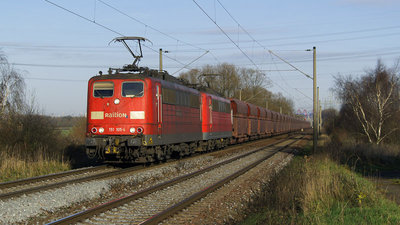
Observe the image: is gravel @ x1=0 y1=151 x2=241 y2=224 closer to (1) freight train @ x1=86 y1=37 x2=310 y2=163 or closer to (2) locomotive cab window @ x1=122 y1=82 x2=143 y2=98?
(1) freight train @ x1=86 y1=37 x2=310 y2=163

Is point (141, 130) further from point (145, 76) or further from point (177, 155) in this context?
point (177, 155)

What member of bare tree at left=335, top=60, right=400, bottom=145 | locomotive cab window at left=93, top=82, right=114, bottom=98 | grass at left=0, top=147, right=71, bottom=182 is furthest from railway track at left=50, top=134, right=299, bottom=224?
bare tree at left=335, top=60, right=400, bottom=145

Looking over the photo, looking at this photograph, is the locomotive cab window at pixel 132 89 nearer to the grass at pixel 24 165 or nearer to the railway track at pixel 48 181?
the railway track at pixel 48 181

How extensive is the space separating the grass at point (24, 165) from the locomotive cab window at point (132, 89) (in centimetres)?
387

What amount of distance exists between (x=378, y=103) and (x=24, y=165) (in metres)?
27.2

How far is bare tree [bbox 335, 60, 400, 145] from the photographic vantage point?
33.1 m

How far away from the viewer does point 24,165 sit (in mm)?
14805

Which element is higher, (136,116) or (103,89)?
(103,89)

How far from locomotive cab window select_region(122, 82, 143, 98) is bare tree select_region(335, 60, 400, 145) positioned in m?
22.6

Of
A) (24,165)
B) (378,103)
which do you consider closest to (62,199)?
(24,165)

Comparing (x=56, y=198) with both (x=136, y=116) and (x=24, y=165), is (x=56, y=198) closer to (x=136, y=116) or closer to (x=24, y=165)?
(x=136, y=116)

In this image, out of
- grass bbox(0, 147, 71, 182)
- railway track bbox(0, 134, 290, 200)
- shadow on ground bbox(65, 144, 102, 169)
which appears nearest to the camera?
railway track bbox(0, 134, 290, 200)

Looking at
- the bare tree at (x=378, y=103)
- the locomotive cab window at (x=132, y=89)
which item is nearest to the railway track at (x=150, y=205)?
the locomotive cab window at (x=132, y=89)

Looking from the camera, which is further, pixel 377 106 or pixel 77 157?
pixel 377 106
